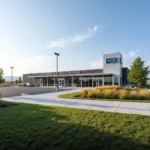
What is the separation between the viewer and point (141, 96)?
41.7ft

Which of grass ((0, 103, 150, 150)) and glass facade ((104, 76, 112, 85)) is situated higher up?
glass facade ((104, 76, 112, 85))

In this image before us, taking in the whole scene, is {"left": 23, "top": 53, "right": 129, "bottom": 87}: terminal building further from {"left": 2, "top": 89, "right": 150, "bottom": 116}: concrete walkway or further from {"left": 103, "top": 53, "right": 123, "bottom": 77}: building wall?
{"left": 2, "top": 89, "right": 150, "bottom": 116}: concrete walkway

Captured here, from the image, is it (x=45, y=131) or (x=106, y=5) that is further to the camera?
(x=106, y=5)

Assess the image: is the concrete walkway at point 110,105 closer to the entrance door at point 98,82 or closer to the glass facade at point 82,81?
the glass facade at point 82,81

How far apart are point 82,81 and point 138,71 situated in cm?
1494

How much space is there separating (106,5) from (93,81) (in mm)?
24426

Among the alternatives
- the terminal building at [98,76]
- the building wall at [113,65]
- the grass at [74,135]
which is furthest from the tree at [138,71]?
the grass at [74,135]

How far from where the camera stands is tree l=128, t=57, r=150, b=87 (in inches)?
1110

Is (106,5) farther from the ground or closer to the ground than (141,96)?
farther from the ground

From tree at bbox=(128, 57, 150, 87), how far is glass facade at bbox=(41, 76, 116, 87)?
20.8ft

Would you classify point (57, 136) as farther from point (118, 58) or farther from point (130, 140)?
point (118, 58)

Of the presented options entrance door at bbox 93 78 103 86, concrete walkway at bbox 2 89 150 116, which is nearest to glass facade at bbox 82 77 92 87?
entrance door at bbox 93 78 103 86

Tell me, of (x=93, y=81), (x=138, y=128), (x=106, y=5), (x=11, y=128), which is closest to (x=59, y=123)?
(x=11, y=128)

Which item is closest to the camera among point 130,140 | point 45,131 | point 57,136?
point 130,140
